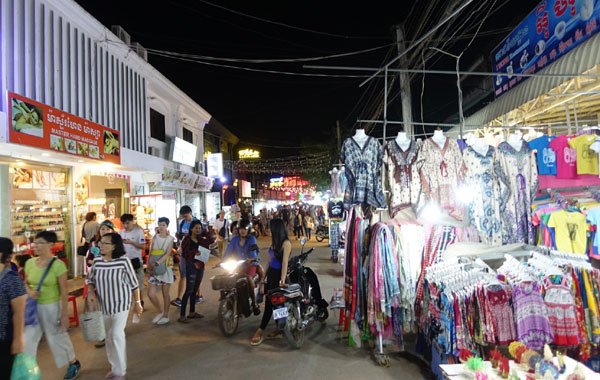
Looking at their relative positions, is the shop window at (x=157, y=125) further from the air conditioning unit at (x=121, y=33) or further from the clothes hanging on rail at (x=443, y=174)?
the clothes hanging on rail at (x=443, y=174)

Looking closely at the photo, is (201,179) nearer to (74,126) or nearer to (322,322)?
(74,126)

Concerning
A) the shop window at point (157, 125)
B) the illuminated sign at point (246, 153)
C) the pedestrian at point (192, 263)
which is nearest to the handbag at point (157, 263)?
the pedestrian at point (192, 263)

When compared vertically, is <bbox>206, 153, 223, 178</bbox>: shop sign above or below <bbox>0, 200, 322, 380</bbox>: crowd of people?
above

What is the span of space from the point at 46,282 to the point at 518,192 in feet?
18.5

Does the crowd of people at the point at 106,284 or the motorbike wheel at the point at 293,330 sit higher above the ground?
the crowd of people at the point at 106,284

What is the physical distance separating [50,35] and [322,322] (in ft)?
28.5

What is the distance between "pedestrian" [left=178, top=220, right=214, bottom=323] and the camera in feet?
22.0

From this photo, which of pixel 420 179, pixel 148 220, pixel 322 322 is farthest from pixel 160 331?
pixel 148 220

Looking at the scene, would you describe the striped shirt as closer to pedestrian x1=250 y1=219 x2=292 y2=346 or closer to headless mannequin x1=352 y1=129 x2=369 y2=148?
pedestrian x1=250 y1=219 x2=292 y2=346

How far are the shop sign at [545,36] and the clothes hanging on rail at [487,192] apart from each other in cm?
111

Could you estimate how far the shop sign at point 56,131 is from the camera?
23.3 feet

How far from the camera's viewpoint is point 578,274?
11.9ft

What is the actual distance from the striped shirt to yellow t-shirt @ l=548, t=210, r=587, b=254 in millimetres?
5194

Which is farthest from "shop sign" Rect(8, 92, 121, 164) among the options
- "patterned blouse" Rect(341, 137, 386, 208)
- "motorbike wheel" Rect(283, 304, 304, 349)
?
"patterned blouse" Rect(341, 137, 386, 208)
